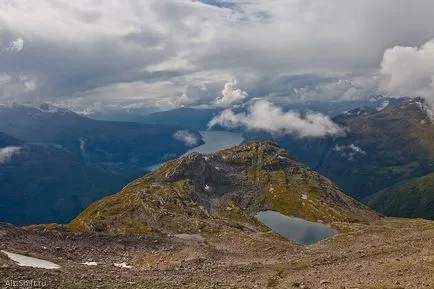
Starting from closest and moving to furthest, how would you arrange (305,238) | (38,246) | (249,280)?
(249,280)
(38,246)
(305,238)

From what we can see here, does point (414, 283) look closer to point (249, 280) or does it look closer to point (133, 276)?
point (249, 280)

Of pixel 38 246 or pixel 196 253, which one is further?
pixel 196 253

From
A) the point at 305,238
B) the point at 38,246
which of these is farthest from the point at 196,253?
the point at 305,238

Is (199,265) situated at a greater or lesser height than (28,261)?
lesser

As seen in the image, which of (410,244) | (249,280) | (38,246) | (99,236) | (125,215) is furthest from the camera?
(125,215)

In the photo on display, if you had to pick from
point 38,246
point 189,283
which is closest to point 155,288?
point 189,283

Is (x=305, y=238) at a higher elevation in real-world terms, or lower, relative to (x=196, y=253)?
lower

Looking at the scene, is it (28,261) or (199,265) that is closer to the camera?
(28,261)

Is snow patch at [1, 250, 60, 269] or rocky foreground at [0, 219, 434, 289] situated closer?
rocky foreground at [0, 219, 434, 289]

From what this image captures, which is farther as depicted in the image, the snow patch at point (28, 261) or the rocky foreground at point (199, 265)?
the snow patch at point (28, 261)
